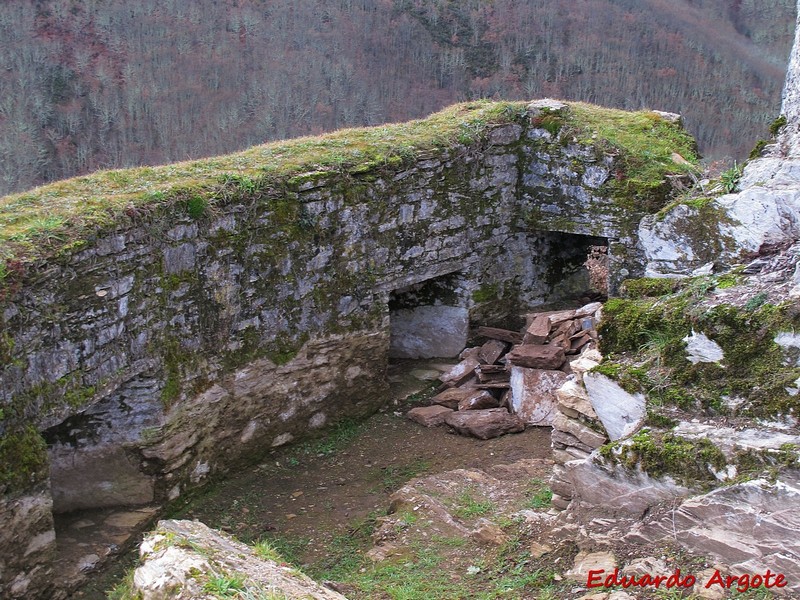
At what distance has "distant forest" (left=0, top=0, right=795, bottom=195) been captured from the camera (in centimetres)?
2322

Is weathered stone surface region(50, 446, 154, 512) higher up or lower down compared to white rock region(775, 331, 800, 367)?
lower down

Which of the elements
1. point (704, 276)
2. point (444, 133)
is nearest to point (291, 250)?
point (444, 133)

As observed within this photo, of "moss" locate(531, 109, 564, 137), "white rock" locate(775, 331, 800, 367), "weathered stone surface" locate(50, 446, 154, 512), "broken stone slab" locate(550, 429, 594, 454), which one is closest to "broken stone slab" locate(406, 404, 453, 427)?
"weathered stone surface" locate(50, 446, 154, 512)

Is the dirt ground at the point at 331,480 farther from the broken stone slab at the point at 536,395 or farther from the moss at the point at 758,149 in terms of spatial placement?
the moss at the point at 758,149

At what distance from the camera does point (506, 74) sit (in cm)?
2852

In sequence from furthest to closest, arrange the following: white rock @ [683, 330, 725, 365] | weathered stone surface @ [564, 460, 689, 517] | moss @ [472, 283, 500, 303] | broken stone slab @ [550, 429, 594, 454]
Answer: moss @ [472, 283, 500, 303], broken stone slab @ [550, 429, 594, 454], white rock @ [683, 330, 725, 365], weathered stone surface @ [564, 460, 689, 517]

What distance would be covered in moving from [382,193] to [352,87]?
2113 centimetres

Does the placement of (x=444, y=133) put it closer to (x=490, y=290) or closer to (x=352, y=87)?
(x=490, y=290)

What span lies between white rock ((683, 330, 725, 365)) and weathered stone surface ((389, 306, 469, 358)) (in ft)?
15.0

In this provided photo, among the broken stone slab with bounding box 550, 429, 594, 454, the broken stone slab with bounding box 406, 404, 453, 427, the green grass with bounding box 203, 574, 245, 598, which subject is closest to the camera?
the green grass with bounding box 203, 574, 245, 598

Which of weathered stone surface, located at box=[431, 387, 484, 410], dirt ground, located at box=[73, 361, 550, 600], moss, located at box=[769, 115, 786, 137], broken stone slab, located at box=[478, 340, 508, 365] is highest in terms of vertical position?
moss, located at box=[769, 115, 786, 137]

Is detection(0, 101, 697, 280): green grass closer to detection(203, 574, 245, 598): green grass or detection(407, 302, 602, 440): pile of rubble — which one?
detection(407, 302, 602, 440): pile of rubble

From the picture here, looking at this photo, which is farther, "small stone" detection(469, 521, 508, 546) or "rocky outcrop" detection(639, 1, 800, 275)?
"rocky outcrop" detection(639, 1, 800, 275)

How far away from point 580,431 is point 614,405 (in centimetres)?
40
